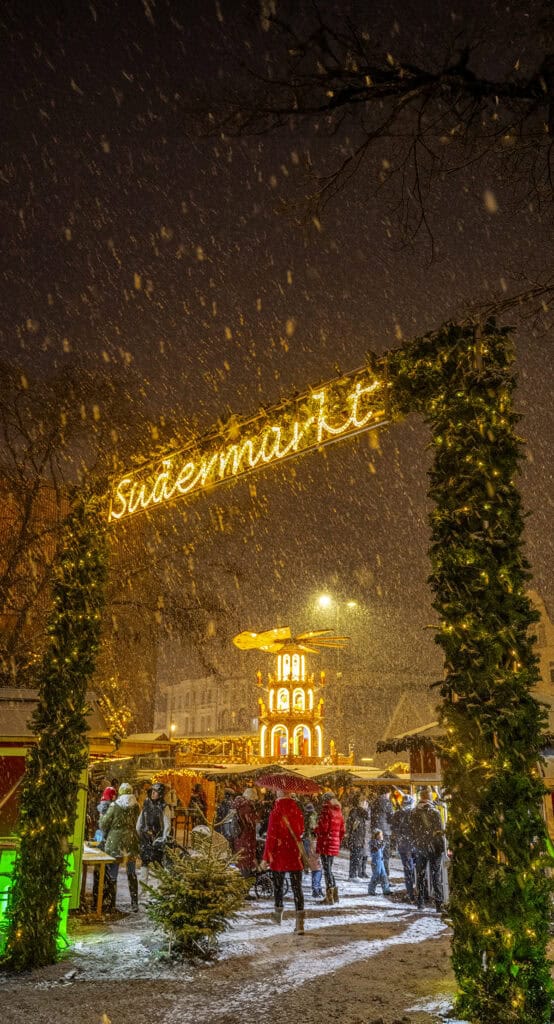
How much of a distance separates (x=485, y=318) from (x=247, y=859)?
1181cm

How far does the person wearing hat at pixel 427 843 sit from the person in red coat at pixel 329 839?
1451 mm

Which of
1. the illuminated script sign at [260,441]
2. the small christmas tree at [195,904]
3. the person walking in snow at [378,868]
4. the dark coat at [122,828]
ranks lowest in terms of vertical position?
the person walking in snow at [378,868]

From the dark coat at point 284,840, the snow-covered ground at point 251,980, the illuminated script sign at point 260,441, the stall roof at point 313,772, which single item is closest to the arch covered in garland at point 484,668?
the illuminated script sign at point 260,441

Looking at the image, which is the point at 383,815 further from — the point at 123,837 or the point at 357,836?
the point at 123,837

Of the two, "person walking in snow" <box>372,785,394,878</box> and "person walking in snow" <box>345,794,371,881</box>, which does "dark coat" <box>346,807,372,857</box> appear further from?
"person walking in snow" <box>372,785,394,878</box>

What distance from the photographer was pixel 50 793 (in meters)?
7.55

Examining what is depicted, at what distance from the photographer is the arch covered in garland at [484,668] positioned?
14.6ft

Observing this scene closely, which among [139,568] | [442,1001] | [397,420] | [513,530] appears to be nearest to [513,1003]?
[442,1001]

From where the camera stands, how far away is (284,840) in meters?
9.91

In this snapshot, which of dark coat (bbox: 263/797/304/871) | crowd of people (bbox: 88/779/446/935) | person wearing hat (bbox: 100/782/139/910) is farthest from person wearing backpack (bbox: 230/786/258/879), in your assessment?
dark coat (bbox: 263/797/304/871)

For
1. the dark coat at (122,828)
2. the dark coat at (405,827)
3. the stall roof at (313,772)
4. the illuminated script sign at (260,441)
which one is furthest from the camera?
the stall roof at (313,772)

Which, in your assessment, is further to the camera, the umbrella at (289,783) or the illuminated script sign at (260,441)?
the umbrella at (289,783)

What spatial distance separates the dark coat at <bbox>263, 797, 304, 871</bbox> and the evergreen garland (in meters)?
3.30

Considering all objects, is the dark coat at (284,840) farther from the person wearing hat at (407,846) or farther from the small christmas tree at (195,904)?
the person wearing hat at (407,846)
